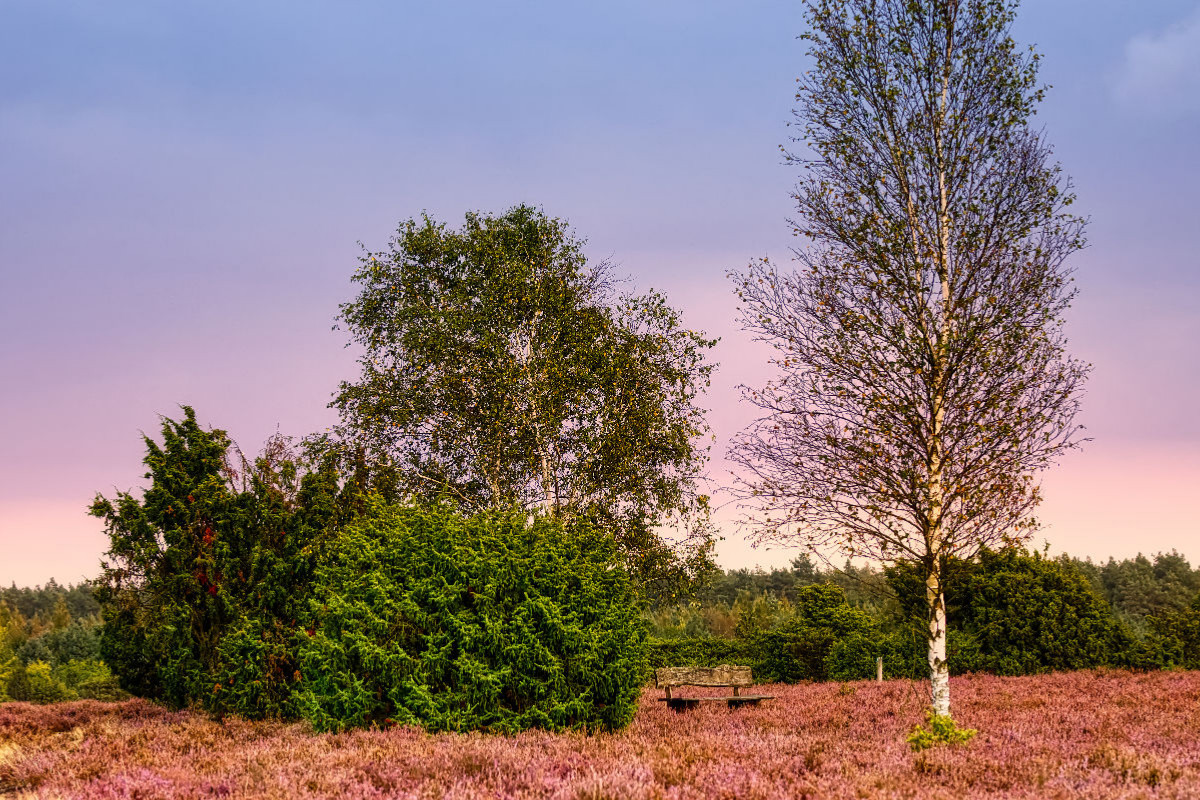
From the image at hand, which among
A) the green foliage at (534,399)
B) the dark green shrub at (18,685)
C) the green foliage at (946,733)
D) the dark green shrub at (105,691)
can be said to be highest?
the green foliage at (534,399)

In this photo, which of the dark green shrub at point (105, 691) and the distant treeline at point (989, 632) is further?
the dark green shrub at point (105, 691)

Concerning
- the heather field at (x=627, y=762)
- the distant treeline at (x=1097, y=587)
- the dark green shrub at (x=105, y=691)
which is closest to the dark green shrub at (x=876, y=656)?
the heather field at (x=627, y=762)

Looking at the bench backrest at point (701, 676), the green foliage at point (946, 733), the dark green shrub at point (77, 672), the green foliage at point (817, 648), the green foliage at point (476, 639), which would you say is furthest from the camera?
the dark green shrub at point (77, 672)

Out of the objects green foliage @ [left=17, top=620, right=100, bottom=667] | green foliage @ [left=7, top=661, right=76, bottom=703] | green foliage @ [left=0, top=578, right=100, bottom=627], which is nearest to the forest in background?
green foliage @ [left=7, top=661, right=76, bottom=703]

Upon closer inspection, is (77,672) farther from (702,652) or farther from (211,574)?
(211,574)

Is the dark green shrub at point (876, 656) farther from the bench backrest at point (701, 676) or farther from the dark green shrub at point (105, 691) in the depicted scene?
the dark green shrub at point (105, 691)

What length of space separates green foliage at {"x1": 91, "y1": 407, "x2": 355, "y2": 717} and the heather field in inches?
41.7

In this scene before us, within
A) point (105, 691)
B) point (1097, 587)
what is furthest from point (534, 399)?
point (1097, 587)

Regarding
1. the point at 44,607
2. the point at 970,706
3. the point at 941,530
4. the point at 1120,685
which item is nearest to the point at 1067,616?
the point at 1120,685

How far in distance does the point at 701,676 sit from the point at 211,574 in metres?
9.53

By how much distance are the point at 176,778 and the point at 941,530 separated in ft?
30.9

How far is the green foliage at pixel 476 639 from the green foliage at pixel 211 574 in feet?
9.86

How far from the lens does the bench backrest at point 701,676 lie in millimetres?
16891

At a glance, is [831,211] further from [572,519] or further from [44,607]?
[44,607]
